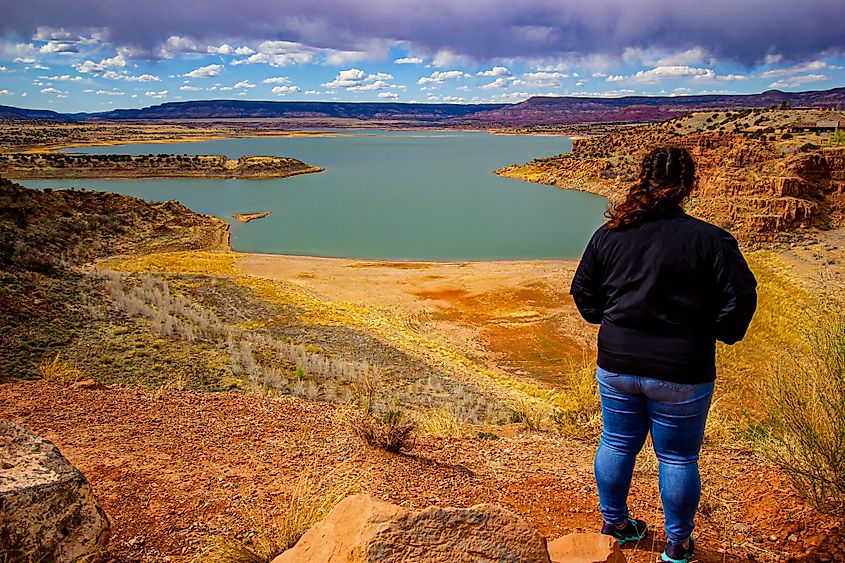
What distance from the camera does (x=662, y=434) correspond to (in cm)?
259

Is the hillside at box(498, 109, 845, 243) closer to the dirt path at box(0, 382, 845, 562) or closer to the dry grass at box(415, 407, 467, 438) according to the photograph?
the dry grass at box(415, 407, 467, 438)

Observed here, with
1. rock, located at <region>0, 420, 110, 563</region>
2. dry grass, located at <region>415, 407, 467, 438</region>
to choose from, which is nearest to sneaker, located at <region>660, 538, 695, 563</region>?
rock, located at <region>0, 420, 110, 563</region>

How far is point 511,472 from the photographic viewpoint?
4285 mm

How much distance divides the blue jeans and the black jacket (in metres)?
0.07

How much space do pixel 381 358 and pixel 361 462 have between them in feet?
24.0

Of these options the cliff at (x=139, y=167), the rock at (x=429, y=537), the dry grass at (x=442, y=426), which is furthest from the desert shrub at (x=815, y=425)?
the cliff at (x=139, y=167)

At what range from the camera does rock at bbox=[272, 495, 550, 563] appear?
2033 millimetres

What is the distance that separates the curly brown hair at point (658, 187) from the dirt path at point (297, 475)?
4.61 feet

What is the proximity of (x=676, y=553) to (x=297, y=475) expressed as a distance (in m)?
2.27

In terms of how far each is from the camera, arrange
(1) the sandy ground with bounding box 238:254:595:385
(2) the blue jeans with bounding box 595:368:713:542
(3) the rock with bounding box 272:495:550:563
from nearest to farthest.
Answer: (3) the rock with bounding box 272:495:550:563 → (2) the blue jeans with bounding box 595:368:713:542 → (1) the sandy ground with bounding box 238:254:595:385

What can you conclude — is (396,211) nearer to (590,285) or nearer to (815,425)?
(815,425)

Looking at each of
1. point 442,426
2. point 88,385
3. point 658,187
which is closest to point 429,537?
point 658,187

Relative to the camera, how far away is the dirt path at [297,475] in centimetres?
306

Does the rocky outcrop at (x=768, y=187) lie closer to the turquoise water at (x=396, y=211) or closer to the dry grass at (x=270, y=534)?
the turquoise water at (x=396, y=211)
